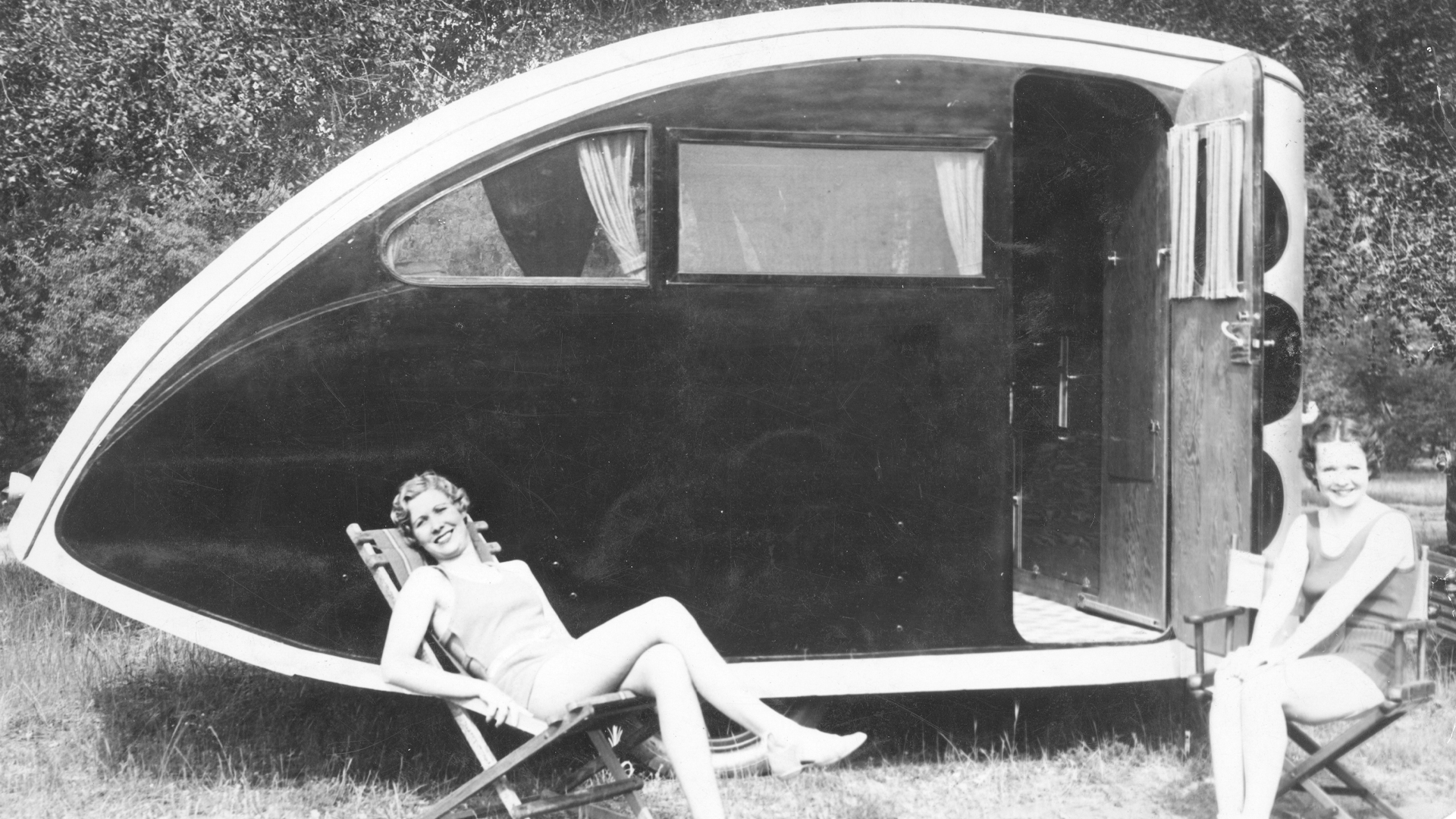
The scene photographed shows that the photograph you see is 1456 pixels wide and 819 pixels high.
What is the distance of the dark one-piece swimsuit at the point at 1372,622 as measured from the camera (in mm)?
3656

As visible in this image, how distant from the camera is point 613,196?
3.83 metres

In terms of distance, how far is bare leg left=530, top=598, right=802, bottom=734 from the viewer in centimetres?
338

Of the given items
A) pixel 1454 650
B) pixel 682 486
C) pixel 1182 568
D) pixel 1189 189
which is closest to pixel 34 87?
pixel 682 486

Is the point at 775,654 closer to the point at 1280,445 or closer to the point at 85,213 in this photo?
the point at 1280,445

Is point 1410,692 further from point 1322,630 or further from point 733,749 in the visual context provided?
point 733,749

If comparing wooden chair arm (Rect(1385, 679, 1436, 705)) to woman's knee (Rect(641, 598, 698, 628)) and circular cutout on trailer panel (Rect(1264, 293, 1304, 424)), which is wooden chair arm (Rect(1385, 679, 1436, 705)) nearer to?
circular cutout on trailer panel (Rect(1264, 293, 1304, 424))

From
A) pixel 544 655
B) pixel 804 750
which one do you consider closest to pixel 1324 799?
pixel 804 750

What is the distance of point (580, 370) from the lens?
378 cm

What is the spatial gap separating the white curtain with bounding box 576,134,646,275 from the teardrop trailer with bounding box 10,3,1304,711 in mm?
10

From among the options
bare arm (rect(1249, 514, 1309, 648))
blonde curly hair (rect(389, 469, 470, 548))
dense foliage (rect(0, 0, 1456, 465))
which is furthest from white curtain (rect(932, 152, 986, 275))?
blonde curly hair (rect(389, 469, 470, 548))

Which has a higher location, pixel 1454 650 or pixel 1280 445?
pixel 1280 445

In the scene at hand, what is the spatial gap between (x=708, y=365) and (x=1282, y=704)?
2.07 metres

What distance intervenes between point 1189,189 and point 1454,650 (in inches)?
106

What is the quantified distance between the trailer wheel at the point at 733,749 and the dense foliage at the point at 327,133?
2787 mm
